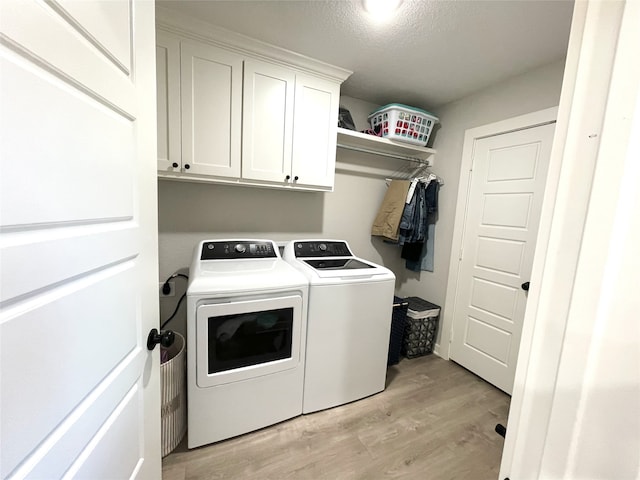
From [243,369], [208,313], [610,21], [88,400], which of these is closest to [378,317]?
[243,369]

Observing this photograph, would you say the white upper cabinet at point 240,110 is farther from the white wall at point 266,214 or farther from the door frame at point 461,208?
the door frame at point 461,208

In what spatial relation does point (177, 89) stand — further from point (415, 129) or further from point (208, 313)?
point (415, 129)

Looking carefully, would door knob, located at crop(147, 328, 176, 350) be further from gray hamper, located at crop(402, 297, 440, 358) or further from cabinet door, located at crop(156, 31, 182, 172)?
gray hamper, located at crop(402, 297, 440, 358)

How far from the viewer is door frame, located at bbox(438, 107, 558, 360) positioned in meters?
2.05

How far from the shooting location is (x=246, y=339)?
152cm

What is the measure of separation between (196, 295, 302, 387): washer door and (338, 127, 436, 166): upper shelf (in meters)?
1.43

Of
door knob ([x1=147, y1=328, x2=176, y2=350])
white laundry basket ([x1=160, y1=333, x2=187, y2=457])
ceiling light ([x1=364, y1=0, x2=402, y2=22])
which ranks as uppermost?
ceiling light ([x1=364, y1=0, x2=402, y2=22])

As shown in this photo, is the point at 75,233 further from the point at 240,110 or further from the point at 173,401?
the point at 240,110

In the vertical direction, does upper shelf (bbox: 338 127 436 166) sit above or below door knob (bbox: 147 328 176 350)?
above

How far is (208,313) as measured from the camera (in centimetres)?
138

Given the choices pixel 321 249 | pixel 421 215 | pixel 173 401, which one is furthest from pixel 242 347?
pixel 421 215

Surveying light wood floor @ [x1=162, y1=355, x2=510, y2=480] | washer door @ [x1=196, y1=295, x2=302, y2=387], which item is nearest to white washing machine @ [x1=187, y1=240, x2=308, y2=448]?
washer door @ [x1=196, y1=295, x2=302, y2=387]

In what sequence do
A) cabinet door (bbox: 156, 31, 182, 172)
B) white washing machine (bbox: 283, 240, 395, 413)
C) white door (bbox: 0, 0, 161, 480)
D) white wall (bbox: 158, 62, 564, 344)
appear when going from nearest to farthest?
white door (bbox: 0, 0, 161, 480), cabinet door (bbox: 156, 31, 182, 172), white washing machine (bbox: 283, 240, 395, 413), white wall (bbox: 158, 62, 564, 344)

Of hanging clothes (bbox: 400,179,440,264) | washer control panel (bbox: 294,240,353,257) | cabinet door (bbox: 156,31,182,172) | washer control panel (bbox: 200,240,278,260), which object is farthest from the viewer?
hanging clothes (bbox: 400,179,440,264)
